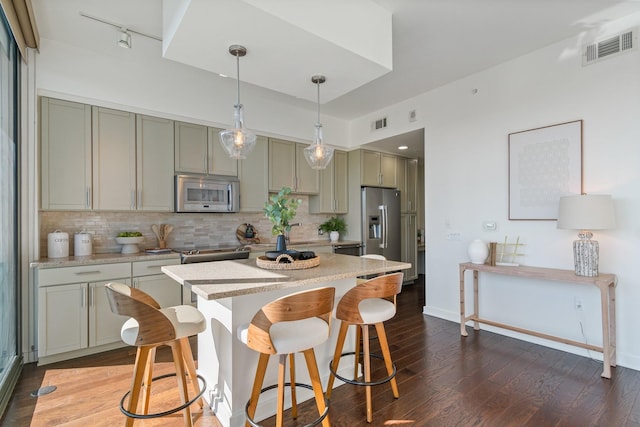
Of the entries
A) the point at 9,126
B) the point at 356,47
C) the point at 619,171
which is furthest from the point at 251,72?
the point at 619,171

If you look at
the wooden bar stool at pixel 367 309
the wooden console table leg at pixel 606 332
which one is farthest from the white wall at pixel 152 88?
the wooden console table leg at pixel 606 332

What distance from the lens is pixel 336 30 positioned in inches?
87.7

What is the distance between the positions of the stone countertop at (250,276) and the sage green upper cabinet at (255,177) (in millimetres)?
1897

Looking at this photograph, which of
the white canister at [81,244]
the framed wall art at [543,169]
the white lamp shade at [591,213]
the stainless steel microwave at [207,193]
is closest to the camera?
the white lamp shade at [591,213]

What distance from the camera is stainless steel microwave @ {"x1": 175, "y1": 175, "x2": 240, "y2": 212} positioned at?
3721 mm

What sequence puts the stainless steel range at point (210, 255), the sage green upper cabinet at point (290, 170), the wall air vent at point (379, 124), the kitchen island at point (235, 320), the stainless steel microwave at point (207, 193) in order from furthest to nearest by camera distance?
the wall air vent at point (379, 124) → the sage green upper cabinet at point (290, 170) → the stainless steel microwave at point (207, 193) → the stainless steel range at point (210, 255) → the kitchen island at point (235, 320)

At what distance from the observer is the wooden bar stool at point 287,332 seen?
1504 millimetres

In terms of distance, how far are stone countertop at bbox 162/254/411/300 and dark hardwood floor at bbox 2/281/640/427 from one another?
897mm

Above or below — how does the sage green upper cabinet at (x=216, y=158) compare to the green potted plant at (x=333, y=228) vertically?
above

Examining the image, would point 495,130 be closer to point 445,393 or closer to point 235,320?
point 445,393

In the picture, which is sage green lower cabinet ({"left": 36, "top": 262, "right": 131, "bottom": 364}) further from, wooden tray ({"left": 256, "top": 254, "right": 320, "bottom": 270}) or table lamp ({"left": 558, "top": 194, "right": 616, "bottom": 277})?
table lamp ({"left": 558, "top": 194, "right": 616, "bottom": 277})

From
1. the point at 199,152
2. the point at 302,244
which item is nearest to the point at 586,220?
the point at 302,244

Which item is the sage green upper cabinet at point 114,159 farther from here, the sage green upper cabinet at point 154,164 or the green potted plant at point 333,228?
the green potted plant at point 333,228

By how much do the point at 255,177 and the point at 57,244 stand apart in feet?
7.30
